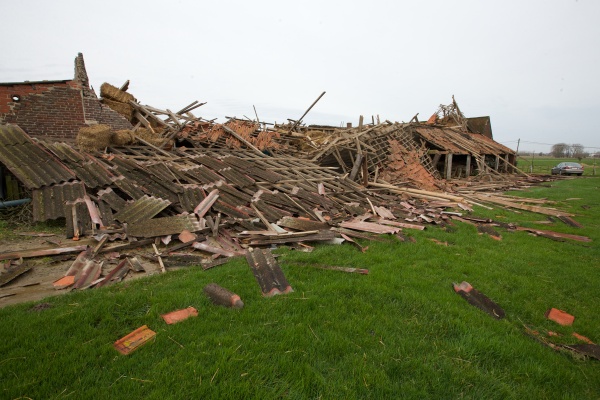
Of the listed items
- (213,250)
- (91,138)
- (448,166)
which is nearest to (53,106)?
(91,138)

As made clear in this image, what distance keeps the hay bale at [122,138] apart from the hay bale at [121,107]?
2799 millimetres

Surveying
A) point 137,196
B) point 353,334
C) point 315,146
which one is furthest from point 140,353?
point 315,146

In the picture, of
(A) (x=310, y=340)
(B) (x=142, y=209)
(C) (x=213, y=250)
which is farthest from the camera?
(B) (x=142, y=209)

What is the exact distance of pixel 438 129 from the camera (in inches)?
969

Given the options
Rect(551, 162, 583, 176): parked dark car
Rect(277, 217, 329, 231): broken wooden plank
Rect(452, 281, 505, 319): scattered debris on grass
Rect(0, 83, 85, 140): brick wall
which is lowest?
Rect(452, 281, 505, 319): scattered debris on grass

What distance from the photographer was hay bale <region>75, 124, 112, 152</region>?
30.4 feet

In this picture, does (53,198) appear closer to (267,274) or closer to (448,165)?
(267,274)

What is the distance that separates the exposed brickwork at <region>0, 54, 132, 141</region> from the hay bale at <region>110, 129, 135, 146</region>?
1427 millimetres

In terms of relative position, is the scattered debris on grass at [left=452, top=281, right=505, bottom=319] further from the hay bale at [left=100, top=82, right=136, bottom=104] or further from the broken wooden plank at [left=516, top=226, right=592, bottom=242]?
the hay bale at [left=100, top=82, right=136, bottom=104]

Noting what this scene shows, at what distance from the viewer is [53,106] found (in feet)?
32.9

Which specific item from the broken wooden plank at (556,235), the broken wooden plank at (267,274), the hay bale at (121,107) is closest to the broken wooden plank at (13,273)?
the broken wooden plank at (267,274)

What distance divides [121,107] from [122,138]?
10.7 feet

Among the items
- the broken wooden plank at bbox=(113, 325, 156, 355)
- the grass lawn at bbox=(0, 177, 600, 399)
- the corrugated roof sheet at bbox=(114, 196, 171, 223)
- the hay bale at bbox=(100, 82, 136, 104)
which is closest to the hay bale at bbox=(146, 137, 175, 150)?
the hay bale at bbox=(100, 82, 136, 104)

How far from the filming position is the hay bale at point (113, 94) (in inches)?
479
